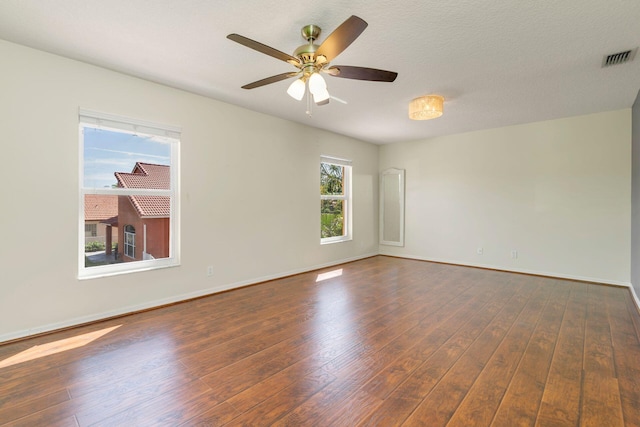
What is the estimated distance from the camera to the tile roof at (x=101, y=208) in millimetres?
2855

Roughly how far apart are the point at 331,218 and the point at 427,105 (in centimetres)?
277

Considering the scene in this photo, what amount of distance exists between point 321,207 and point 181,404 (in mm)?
3917

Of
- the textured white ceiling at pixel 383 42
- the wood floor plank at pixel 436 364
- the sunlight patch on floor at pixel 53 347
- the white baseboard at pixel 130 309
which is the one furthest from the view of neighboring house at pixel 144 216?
the wood floor plank at pixel 436 364

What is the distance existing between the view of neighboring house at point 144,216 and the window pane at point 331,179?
2.70 meters

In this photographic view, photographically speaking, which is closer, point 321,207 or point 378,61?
point 378,61

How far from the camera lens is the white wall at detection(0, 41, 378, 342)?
2.44 meters

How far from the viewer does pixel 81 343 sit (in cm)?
237

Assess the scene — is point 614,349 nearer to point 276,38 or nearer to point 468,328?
point 468,328

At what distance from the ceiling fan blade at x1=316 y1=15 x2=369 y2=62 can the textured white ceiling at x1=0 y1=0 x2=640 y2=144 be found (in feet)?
0.97

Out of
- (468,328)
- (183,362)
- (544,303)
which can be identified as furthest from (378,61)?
(544,303)

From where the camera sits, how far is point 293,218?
4.66 m

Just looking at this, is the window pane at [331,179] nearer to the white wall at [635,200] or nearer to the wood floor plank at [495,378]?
the wood floor plank at [495,378]

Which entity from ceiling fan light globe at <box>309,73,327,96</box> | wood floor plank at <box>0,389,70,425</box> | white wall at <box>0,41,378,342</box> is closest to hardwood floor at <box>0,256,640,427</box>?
wood floor plank at <box>0,389,70,425</box>

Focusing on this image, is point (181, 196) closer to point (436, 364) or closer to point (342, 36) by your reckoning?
point (342, 36)
